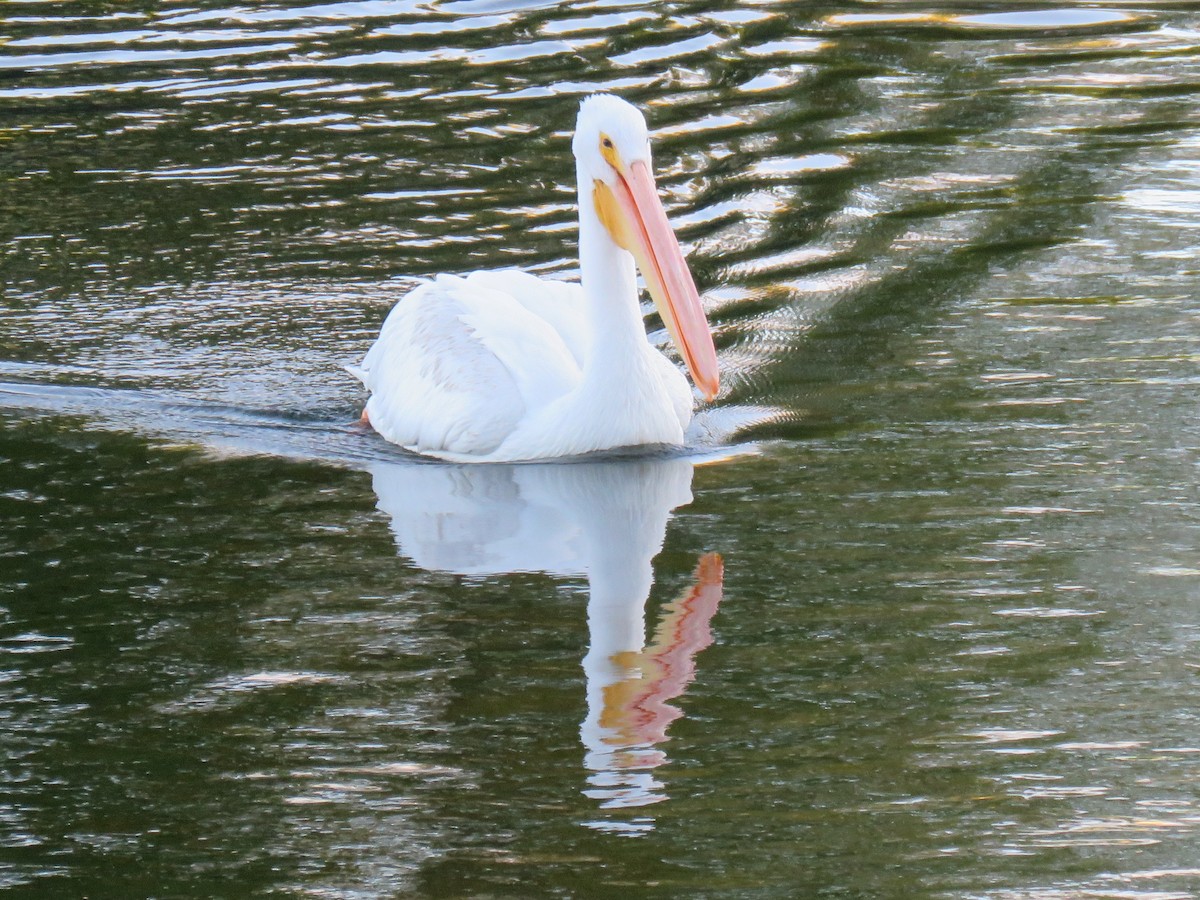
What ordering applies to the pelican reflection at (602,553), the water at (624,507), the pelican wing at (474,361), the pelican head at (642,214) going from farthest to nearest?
1. the pelican wing at (474,361)
2. the pelican head at (642,214)
3. the pelican reflection at (602,553)
4. the water at (624,507)

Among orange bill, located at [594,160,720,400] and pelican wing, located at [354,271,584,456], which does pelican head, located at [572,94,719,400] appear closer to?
orange bill, located at [594,160,720,400]

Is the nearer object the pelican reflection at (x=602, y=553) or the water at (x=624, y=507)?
the water at (x=624, y=507)

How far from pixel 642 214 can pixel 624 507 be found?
0.94 metres

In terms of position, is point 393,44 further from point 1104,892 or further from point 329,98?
point 1104,892

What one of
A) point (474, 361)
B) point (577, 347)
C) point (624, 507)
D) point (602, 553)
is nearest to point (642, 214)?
point (577, 347)

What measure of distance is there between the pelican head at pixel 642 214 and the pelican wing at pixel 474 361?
513 millimetres

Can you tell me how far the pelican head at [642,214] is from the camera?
6102mm

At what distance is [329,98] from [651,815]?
7.62 m

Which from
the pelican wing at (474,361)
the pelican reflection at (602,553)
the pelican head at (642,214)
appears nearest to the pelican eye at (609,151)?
the pelican head at (642,214)

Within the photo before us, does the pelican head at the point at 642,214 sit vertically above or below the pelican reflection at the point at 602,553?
above

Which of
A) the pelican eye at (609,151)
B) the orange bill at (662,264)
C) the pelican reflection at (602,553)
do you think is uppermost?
the pelican eye at (609,151)

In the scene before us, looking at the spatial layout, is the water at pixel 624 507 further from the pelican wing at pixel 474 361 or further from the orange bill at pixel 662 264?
the orange bill at pixel 662 264

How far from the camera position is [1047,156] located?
30.7ft

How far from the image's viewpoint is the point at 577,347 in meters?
6.67
